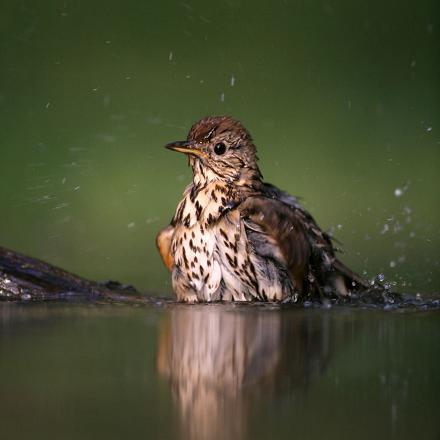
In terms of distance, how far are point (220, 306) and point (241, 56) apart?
544cm

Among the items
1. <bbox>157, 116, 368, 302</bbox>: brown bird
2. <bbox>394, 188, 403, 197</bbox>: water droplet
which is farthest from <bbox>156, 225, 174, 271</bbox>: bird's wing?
<bbox>394, 188, 403, 197</bbox>: water droplet

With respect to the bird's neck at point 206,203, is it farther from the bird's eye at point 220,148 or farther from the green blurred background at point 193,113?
the green blurred background at point 193,113

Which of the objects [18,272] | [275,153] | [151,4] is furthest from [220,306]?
[151,4]

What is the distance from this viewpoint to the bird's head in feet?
19.1

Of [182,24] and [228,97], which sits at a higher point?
[182,24]

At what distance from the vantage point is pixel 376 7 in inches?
456

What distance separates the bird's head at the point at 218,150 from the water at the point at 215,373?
2.80 feet

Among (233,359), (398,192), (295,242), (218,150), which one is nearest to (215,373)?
(233,359)

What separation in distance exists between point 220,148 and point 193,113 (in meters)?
3.83

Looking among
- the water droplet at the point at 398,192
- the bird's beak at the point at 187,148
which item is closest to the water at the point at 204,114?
the water droplet at the point at 398,192

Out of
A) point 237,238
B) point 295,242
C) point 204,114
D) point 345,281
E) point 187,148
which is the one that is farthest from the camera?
point 204,114

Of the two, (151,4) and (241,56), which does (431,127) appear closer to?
(241,56)

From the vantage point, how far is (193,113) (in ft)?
31.6

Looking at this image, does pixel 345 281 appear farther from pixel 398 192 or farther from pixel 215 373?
pixel 398 192
